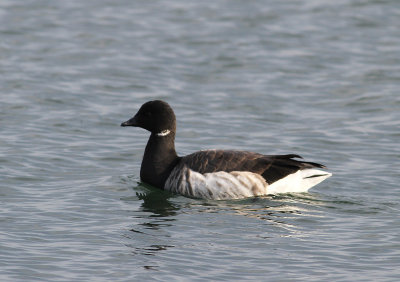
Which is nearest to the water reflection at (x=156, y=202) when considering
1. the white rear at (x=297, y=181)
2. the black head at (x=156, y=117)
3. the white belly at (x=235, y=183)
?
the white belly at (x=235, y=183)

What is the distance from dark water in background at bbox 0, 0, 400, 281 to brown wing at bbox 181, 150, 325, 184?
1.58ft

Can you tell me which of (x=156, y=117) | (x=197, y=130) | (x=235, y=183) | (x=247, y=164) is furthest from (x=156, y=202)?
(x=197, y=130)

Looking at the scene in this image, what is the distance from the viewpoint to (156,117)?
15.9 metres

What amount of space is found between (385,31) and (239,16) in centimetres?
483

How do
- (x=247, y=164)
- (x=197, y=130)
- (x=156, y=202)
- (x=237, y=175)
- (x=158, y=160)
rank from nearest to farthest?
(x=156, y=202)
(x=237, y=175)
(x=247, y=164)
(x=158, y=160)
(x=197, y=130)

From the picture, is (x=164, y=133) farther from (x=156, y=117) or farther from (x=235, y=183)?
(x=235, y=183)

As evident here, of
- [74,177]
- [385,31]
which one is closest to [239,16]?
[385,31]

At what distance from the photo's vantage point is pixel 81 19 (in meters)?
28.5

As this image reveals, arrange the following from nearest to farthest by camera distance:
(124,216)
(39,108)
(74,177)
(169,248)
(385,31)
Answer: (169,248) < (124,216) < (74,177) < (39,108) < (385,31)

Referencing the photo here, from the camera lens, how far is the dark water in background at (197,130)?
38.1 ft

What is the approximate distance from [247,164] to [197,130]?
15.6 ft

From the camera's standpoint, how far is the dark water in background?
11625mm

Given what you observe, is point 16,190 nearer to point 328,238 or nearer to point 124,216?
point 124,216

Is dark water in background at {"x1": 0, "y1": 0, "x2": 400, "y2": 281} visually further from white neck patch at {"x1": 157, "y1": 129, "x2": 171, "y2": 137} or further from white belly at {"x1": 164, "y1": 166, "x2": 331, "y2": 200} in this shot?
white neck patch at {"x1": 157, "y1": 129, "x2": 171, "y2": 137}
